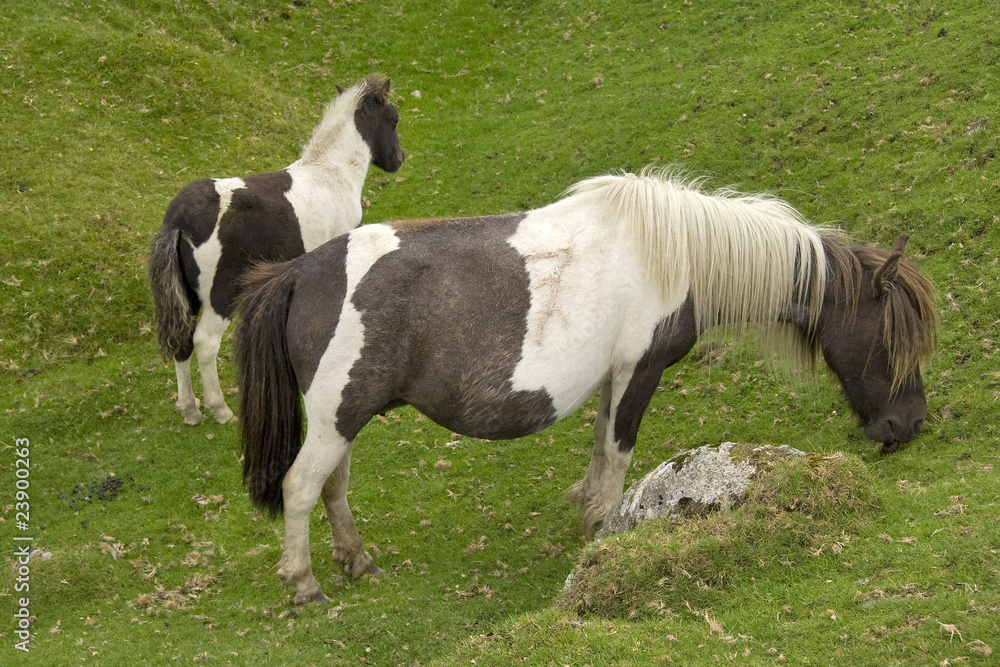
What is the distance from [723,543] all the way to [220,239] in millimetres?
7193

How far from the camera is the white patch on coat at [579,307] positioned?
680 centimetres

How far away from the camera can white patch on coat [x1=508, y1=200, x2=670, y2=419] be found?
6797 millimetres

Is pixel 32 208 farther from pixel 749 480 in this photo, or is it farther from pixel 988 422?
pixel 988 422

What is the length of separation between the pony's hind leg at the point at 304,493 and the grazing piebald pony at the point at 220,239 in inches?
129

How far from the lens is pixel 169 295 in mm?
10125

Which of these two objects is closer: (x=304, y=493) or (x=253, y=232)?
(x=304, y=493)

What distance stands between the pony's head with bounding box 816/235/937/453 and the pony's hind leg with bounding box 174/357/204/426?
24.8 feet

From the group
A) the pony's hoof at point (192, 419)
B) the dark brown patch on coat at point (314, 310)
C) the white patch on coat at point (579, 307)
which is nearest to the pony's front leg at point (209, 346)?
the pony's hoof at point (192, 419)

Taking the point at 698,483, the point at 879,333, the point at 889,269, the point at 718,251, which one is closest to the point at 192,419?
the point at 698,483

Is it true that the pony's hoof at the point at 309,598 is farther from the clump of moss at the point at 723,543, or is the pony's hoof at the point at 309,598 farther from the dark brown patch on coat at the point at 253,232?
the dark brown patch on coat at the point at 253,232

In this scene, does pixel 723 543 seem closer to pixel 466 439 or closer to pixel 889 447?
pixel 889 447

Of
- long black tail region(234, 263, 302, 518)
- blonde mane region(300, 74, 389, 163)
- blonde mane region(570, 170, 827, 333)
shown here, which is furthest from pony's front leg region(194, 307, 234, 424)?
blonde mane region(570, 170, 827, 333)

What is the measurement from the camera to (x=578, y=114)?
1675cm

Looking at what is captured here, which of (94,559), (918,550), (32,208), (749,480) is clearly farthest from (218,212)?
(918,550)
